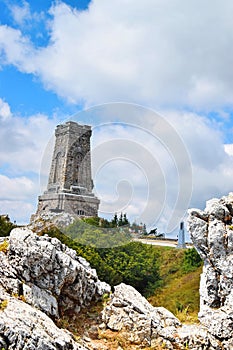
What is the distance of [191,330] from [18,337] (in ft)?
18.0

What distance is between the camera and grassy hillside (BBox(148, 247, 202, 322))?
73.4 feet

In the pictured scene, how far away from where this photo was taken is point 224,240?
1373 centimetres

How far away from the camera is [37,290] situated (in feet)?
32.9

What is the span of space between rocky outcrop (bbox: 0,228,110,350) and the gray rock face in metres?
3.96

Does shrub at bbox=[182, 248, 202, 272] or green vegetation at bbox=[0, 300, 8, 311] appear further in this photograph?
shrub at bbox=[182, 248, 202, 272]

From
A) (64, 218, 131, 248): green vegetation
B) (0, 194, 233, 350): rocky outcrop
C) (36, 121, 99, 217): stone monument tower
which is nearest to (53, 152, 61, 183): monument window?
(36, 121, 99, 217): stone monument tower

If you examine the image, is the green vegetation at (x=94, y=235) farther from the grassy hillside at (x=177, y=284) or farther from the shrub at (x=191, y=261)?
the shrub at (x=191, y=261)

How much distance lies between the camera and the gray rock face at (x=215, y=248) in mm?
13266

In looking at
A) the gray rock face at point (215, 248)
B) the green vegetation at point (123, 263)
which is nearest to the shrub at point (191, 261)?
the green vegetation at point (123, 263)

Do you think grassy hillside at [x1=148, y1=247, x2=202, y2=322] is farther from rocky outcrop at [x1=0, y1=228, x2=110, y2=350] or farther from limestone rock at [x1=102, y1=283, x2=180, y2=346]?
rocky outcrop at [x1=0, y1=228, x2=110, y2=350]

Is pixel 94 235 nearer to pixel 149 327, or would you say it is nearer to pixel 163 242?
pixel 163 242

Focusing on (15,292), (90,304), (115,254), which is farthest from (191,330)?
(115,254)

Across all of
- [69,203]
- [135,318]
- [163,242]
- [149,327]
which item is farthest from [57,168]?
[149,327]

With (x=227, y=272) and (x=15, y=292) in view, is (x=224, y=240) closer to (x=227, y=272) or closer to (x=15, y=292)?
(x=227, y=272)
